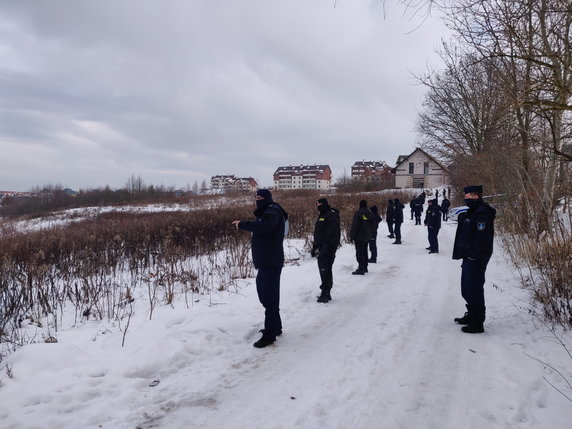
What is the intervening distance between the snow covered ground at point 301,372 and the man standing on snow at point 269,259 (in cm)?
23

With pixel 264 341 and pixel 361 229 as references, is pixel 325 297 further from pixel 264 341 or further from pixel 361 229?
pixel 361 229

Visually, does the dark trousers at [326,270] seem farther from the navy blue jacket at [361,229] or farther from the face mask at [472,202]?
the face mask at [472,202]

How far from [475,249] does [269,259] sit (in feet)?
8.93

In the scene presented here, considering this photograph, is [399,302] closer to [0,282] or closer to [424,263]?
[424,263]

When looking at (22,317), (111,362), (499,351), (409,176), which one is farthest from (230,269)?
(409,176)

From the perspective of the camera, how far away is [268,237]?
14.2 ft

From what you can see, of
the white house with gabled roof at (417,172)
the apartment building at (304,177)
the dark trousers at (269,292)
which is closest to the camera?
the dark trousers at (269,292)

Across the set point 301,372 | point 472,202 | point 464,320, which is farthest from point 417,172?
point 301,372

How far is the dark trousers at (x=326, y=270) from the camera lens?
20.0 ft

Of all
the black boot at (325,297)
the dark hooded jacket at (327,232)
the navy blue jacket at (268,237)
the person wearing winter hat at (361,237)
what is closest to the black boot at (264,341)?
the navy blue jacket at (268,237)

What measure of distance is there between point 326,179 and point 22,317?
116 m

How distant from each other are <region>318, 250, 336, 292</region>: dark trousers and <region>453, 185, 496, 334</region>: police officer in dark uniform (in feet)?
7.03

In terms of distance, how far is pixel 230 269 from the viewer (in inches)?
324

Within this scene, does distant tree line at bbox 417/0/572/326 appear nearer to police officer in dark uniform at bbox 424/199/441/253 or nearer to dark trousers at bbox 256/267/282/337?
police officer in dark uniform at bbox 424/199/441/253
